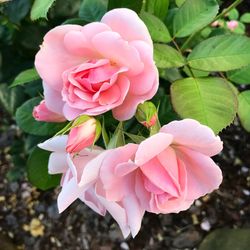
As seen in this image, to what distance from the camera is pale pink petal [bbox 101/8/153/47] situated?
569 mm

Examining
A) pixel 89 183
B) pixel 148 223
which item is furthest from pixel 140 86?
pixel 148 223

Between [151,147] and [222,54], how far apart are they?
0.28 meters

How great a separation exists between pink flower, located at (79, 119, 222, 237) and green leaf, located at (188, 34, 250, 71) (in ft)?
0.69

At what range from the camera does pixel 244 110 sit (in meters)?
0.86

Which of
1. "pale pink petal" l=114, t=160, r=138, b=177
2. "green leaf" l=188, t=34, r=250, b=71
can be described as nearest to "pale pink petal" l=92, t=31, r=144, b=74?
"pale pink petal" l=114, t=160, r=138, b=177

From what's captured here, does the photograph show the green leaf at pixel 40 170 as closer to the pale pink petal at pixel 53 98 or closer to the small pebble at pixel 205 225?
the pale pink petal at pixel 53 98

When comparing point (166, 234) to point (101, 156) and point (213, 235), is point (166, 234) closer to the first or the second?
point (213, 235)

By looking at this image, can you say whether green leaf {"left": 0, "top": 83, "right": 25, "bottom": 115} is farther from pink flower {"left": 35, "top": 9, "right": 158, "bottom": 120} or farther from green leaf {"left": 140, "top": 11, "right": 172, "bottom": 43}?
pink flower {"left": 35, "top": 9, "right": 158, "bottom": 120}

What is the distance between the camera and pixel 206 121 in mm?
672

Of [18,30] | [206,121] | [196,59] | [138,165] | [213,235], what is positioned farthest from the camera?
[213,235]

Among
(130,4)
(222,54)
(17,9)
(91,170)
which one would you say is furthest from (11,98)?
(91,170)

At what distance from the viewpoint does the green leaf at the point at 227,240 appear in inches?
56.8

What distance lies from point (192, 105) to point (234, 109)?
0.06 metres

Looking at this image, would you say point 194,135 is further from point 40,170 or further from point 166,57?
point 40,170
